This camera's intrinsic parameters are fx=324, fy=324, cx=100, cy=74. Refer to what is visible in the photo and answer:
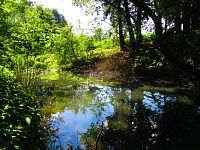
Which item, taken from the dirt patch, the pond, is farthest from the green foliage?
the dirt patch

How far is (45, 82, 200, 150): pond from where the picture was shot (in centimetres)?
935

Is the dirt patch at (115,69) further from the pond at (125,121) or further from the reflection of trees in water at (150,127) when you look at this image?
the reflection of trees in water at (150,127)

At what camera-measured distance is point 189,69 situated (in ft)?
45.4

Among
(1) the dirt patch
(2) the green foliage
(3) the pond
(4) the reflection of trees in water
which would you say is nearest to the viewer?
(2) the green foliage

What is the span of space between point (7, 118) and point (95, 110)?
8208 millimetres

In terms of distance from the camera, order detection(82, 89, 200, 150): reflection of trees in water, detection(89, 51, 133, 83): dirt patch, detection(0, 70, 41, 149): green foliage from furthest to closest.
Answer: detection(89, 51, 133, 83): dirt patch → detection(82, 89, 200, 150): reflection of trees in water → detection(0, 70, 41, 149): green foliage

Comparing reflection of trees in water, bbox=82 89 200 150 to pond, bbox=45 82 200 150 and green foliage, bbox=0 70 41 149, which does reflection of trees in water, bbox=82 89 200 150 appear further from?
green foliage, bbox=0 70 41 149

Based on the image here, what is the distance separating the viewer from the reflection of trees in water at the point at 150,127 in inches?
364

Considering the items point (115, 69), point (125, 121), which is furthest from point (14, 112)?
point (115, 69)

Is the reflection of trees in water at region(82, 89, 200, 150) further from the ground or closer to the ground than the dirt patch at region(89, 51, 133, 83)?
closer to the ground

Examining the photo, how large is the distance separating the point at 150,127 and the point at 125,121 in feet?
3.65

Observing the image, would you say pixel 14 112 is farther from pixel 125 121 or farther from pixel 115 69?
pixel 115 69

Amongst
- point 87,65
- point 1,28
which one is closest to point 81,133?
point 1,28

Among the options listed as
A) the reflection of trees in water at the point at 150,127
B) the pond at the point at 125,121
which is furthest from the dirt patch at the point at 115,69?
the reflection of trees in water at the point at 150,127
